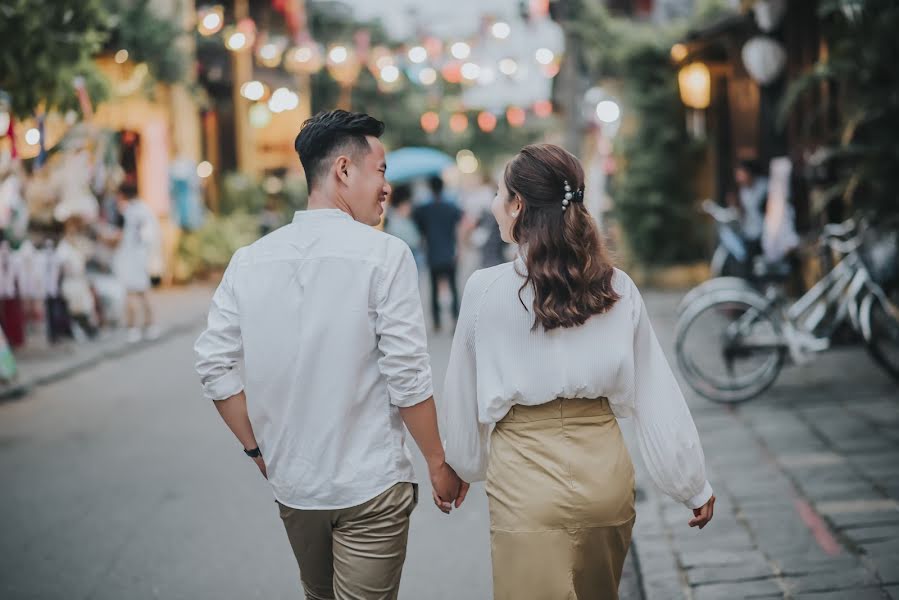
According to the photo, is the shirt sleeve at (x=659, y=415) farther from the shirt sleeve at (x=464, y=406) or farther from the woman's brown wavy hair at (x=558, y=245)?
the shirt sleeve at (x=464, y=406)

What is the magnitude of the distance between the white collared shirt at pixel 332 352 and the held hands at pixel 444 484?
0.11 m

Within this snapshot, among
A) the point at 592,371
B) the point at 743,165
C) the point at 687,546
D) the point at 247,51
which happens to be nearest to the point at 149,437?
the point at 687,546

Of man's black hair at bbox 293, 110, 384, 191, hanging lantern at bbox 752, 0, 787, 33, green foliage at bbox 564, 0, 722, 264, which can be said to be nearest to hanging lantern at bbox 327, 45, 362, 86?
green foliage at bbox 564, 0, 722, 264

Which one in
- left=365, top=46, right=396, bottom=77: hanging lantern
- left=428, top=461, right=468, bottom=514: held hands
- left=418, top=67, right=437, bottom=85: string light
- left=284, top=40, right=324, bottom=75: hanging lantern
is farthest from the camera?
left=418, top=67, right=437, bottom=85: string light

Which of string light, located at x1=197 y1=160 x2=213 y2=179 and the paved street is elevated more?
string light, located at x1=197 y1=160 x2=213 y2=179

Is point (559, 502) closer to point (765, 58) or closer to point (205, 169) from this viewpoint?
point (765, 58)

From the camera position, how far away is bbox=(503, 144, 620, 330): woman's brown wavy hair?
2725 mm

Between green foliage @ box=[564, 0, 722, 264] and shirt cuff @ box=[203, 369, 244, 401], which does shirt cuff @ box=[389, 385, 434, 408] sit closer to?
shirt cuff @ box=[203, 369, 244, 401]

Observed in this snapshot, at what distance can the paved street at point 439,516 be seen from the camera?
468 centimetres

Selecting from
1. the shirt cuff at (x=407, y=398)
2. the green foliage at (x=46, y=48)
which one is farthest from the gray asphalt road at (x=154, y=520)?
the green foliage at (x=46, y=48)

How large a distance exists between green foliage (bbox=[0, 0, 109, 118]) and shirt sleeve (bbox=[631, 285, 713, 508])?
7.72 m

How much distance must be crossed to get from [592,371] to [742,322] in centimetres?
564

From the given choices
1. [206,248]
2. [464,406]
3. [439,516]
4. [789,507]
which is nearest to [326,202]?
[464,406]

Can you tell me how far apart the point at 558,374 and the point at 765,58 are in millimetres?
11898
